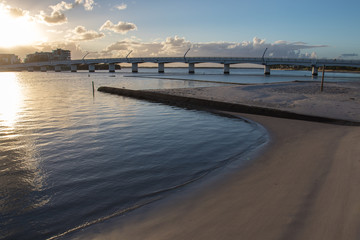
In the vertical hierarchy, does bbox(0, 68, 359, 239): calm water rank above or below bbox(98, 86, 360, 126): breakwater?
below

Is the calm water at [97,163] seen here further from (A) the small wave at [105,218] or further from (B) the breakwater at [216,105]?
(B) the breakwater at [216,105]

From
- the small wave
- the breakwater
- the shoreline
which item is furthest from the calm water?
the breakwater

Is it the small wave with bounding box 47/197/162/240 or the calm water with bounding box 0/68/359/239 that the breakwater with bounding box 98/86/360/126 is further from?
the small wave with bounding box 47/197/162/240

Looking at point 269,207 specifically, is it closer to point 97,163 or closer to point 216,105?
point 97,163

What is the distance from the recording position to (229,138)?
1262cm

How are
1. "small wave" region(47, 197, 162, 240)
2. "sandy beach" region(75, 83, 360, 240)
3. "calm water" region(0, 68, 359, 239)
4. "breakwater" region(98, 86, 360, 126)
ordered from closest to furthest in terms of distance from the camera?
"sandy beach" region(75, 83, 360, 240) → "small wave" region(47, 197, 162, 240) → "calm water" region(0, 68, 359, 239) → "breakwater" region(98, 86, 360, 126)

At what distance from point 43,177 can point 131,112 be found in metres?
13.5

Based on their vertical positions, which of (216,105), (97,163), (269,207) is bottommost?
(97,163)

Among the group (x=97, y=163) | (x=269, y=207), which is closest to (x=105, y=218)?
(x=269, y=207)

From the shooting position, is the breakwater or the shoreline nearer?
the shoreline

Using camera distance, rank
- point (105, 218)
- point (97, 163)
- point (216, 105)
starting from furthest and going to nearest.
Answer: point (216, 105)
point (97, 163)
point (105, 218)

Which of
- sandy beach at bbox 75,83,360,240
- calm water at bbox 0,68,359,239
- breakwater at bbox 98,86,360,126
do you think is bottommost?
calm water at bbox 0,68,359,239

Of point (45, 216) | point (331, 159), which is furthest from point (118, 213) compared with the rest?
point (331, 159)

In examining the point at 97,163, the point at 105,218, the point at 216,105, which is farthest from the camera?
the point at 216,105
